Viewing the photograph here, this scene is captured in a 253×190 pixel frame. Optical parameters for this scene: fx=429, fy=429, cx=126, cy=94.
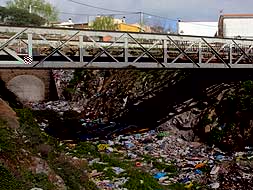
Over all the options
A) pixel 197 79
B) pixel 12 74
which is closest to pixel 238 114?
pixel 197 79

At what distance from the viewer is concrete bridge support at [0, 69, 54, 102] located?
2827cm

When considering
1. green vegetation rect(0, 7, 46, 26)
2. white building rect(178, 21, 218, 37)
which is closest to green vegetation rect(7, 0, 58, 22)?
green vegetation rect(0, 7, 46, 26)

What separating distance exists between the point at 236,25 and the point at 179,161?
23760mm

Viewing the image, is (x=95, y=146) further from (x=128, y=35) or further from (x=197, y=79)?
(x=197, y=79)

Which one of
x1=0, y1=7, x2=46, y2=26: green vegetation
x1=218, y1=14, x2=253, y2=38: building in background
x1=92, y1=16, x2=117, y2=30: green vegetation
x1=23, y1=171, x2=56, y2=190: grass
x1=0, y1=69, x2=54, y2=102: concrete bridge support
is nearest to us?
x1=23, y1=171, x2=56, y2=190: grass

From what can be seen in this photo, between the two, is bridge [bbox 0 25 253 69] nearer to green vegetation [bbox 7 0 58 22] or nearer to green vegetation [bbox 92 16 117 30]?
green vegetation [bbox 92 16 117 30]

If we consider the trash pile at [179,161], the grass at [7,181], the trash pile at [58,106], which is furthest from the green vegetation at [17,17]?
the grass at [7,181]

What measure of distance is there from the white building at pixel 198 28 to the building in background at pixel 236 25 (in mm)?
8185

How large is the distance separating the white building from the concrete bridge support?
18.8m

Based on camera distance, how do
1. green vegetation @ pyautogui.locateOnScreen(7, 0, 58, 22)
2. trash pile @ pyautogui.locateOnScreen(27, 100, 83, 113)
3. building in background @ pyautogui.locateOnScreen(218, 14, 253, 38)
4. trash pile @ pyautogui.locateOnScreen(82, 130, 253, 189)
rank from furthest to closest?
green vegetation @ pyautogui.locateOnScreen(7, 0, 58, 22) < building in background @ pyautogui.locateOnScreen(218, 14, 253, 38) < trash pile @ pyautogui.locateOnScreen(27, 100, 83, 113) < trash pile @ pyautogui.locateOnScreen(82, 130, 253, 189)

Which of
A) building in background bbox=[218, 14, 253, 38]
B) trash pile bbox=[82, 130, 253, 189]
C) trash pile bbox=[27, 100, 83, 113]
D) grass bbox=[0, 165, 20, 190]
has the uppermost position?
building in background bbox=[218, 14, 253, 38]

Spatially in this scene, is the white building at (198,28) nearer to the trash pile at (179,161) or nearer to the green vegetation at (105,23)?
the green vegetation at (105,23)

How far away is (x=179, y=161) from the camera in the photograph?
14422 millimetres

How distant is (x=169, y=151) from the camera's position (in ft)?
51.2
